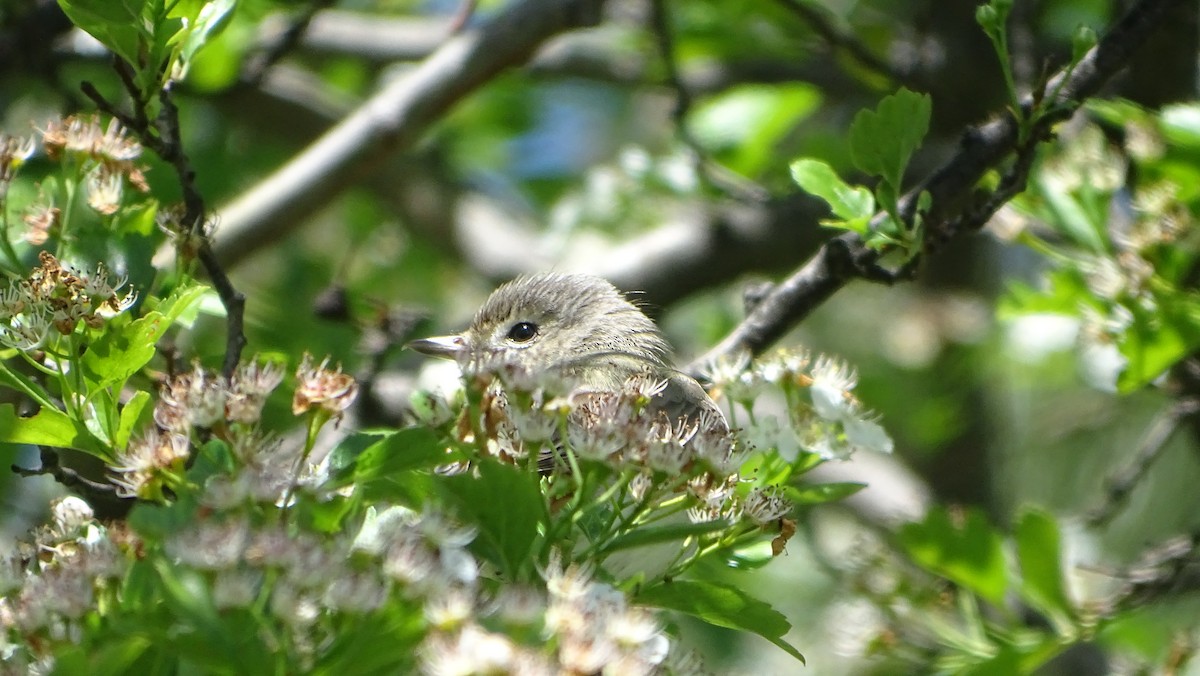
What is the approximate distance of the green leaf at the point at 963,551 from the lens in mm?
2627

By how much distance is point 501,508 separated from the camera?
57.6 inches

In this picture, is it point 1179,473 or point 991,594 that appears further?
point 1179,473

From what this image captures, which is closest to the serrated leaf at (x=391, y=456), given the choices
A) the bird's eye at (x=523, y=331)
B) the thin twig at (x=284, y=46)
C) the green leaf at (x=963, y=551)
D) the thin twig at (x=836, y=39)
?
the green leaf at (x=963, y=551)

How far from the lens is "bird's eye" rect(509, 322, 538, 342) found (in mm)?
3771

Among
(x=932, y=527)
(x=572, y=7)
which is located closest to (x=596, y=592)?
(x=932, y=527)

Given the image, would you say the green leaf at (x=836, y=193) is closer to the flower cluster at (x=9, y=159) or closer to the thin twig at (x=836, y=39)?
the flower cluster at (x=9, y=159)

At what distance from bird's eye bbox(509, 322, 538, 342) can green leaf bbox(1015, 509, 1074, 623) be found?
1.64 metres

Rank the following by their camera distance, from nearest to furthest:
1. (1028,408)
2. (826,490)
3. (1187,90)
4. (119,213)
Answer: (826,490) → (119,213) → (1187,90) → (1028,408)

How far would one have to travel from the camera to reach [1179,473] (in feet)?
20.1

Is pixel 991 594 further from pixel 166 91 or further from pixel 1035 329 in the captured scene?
pixel 1035 329

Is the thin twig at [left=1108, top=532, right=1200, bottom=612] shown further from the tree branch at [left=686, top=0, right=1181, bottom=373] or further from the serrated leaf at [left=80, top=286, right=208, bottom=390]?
the serrated leaf at [left=80, top=286, right=208, bottom=390]

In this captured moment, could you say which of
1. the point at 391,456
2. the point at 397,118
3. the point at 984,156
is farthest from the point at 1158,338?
the point at 397,118

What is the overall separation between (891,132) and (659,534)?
75cm

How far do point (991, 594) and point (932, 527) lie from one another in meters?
0.19
